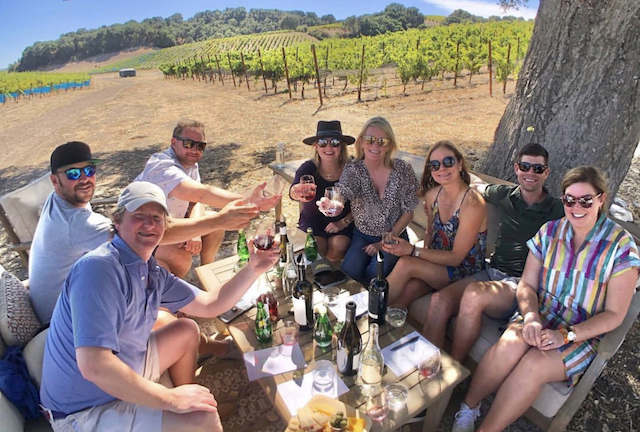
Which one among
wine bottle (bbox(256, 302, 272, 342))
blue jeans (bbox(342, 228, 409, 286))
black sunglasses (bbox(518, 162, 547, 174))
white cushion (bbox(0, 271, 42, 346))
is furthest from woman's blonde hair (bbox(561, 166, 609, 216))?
white cushion (bbox(0, 271, 42, 346))

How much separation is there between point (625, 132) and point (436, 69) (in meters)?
16.1

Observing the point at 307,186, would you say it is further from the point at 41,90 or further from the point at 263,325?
the point at 41,90

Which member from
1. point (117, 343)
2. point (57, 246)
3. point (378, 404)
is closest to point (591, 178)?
point (378, 404)

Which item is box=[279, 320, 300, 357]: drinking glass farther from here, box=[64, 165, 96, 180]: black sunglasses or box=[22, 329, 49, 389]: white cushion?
box=[64, 165, 96, 180]: black sunglasses

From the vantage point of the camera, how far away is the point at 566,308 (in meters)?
2.38

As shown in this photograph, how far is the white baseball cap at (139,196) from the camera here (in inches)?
72.3

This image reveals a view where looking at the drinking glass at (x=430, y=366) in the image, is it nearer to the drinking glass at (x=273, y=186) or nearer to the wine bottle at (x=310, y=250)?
the wine bottle at (x=310, y=250)

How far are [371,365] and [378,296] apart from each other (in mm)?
464

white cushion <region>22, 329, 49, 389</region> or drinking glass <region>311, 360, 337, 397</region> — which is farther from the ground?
white cushion <region>22, 329, 49, 389</region>

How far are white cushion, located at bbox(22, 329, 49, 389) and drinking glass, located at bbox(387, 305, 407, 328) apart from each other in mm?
2116

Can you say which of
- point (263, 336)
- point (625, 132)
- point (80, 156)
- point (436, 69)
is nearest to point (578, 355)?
point (263, 336)

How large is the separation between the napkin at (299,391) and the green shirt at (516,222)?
1.86m

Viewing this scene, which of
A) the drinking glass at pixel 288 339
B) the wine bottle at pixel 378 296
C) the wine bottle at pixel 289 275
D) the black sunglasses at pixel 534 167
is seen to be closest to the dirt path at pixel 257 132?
the wine bottle at pixel 378 296

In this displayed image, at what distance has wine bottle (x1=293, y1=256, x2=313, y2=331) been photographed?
7.48ft
